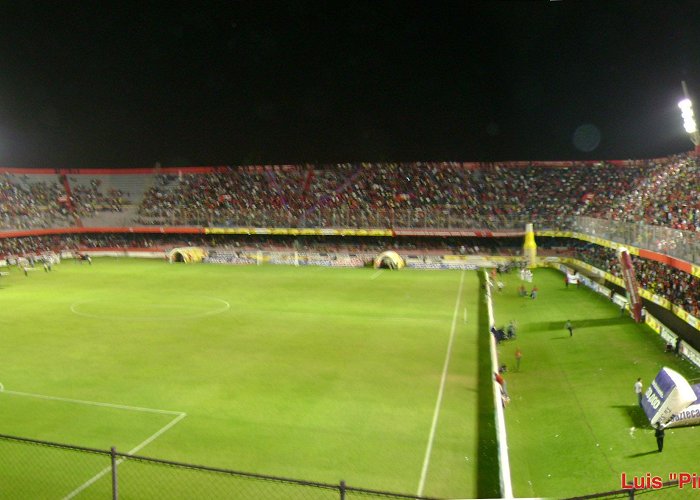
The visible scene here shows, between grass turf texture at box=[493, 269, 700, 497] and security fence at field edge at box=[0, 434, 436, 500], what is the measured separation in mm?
4706

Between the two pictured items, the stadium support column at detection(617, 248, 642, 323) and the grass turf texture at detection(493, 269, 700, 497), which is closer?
the grass turf texture at detection(493, 269, 700, 497)

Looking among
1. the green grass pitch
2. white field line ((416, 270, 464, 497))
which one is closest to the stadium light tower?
the green grass pitch

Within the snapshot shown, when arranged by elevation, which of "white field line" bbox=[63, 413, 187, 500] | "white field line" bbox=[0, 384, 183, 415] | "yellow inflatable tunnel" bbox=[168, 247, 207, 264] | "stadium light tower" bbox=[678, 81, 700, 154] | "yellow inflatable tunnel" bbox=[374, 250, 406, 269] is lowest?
"white field line" bbox=[63, 413, 187, 500]

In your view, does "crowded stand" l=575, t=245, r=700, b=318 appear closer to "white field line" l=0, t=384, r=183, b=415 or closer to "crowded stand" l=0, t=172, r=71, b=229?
"white field line" l=0, t=384, r=183, b=415

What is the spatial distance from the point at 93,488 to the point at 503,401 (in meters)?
11.5

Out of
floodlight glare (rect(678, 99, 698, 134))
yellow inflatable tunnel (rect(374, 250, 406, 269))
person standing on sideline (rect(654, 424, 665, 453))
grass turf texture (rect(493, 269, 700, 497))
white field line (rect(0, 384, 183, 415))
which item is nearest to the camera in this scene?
grass turf texture (rect(493, 269, 700, 497))

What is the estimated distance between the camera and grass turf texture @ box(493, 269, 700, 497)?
13.6 m

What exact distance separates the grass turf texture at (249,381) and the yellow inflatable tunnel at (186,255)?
17827mm

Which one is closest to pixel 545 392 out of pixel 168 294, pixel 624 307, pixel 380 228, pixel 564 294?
pixel 624 307

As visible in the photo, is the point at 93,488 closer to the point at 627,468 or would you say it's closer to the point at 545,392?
the point at 627,468

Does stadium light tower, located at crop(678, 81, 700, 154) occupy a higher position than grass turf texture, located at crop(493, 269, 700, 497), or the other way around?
stadium light tower, located at crop(678, 81, 700, 154)

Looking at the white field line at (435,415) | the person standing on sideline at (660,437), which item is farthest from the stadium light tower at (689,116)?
the person standing on sideline at (660,437)

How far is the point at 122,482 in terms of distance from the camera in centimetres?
1284

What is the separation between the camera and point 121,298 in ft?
115
